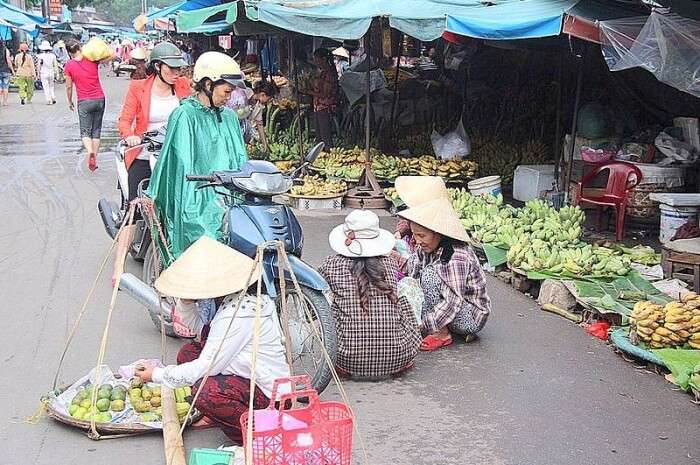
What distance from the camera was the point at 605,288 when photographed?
6512 mm

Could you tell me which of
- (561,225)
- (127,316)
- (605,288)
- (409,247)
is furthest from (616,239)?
(127,316)

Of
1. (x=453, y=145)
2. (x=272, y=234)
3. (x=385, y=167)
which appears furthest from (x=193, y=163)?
(x=453, y=145)

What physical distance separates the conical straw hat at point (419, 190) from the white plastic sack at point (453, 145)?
5879 mm

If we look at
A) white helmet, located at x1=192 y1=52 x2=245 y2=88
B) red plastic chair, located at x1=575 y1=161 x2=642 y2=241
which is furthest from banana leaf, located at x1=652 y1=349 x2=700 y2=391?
red plastic chair, located at x1=575 y1=161 x2=642 y2=241

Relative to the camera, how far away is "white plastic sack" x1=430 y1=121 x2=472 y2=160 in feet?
38.3

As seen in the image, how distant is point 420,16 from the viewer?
9.45 meters

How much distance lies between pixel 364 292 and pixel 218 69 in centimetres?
162

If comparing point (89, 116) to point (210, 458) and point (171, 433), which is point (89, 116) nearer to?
point (171, 433)

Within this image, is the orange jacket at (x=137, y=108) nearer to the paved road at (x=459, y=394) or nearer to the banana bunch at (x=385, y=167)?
the paved road at (x=459, y=394)

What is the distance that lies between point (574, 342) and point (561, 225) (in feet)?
7.83

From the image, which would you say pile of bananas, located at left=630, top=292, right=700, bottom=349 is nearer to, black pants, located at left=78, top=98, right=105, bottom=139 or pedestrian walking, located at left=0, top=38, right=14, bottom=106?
black pants, located at left=78, top=98, right=105, bottom=139

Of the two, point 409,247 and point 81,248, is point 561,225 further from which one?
point 81,248

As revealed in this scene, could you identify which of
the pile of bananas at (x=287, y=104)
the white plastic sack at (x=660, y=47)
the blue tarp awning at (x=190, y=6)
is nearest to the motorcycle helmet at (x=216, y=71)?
the white plastic sack at (x=660, y=47)

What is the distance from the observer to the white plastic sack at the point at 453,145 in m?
11.7
